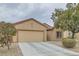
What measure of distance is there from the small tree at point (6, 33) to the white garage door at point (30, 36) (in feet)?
0.48

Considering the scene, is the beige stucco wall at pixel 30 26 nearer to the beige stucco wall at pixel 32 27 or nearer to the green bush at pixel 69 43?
the beige stucco wall at pixel 32 27

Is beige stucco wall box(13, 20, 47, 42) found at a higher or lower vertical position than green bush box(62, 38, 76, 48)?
higher

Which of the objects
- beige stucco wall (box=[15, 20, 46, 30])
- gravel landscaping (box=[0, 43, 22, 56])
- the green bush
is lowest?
gravel landscaping (box=[0, 43, 22, 56])

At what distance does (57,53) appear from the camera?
2.75 meters

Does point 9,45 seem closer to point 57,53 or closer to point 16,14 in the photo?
point 16,14

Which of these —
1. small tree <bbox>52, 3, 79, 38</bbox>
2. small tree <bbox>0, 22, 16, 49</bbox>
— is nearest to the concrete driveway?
small tree <bbox>0, 22, 16, 49</bbox>

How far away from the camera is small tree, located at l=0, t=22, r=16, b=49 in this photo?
271 centimetres

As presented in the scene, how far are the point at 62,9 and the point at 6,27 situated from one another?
1.02 metres

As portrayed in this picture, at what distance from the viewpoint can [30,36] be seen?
2799 millimetres

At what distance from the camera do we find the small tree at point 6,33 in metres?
2.71

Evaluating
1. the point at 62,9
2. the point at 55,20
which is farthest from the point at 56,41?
the point at 62,9

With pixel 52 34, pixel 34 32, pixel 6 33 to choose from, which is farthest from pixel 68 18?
pixel 6 33

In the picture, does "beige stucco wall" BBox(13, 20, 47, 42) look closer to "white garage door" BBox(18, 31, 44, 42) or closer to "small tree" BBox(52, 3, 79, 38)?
"white garage door" BBox(18, 31, 44, 42)

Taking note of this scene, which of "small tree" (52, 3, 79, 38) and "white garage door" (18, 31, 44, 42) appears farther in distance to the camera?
"white garage door" (18, 31, 44, 42)
